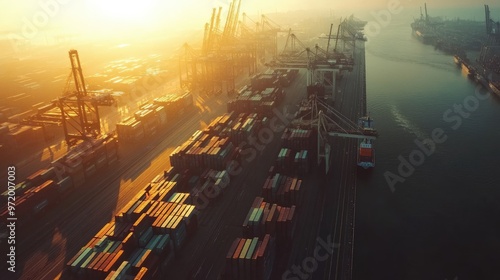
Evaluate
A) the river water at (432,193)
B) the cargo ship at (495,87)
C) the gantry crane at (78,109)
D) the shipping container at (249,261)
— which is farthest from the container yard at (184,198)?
the cargo ship at (495,87)

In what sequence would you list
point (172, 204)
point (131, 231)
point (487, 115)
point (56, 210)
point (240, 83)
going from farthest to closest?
point (240, 83) < point (487, 115) < point (56, 210) < point (172, 204) < point (131, 231)

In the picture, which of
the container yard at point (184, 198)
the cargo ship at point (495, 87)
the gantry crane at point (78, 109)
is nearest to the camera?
the container yard at point (184, 198)

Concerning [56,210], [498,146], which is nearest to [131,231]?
[56,210]

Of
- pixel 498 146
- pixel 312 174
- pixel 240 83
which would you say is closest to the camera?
pixel 312 174

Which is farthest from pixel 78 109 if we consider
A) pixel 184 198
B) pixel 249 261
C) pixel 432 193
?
pixel 432 193

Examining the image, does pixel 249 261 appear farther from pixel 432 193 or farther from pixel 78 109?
pixel 78 109

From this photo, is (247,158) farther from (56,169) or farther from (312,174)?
(56,169)

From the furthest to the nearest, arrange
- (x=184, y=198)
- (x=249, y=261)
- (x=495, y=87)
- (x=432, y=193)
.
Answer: (x=495, y=87)
(x=432, y=193)
(x=184, y=198)
(x=249, y=261)

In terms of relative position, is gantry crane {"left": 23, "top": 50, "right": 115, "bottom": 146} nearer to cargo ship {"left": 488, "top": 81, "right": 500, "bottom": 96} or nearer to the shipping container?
the shipping container

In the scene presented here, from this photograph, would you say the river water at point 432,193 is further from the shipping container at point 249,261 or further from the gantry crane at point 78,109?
the gantry crane at point 78,109
